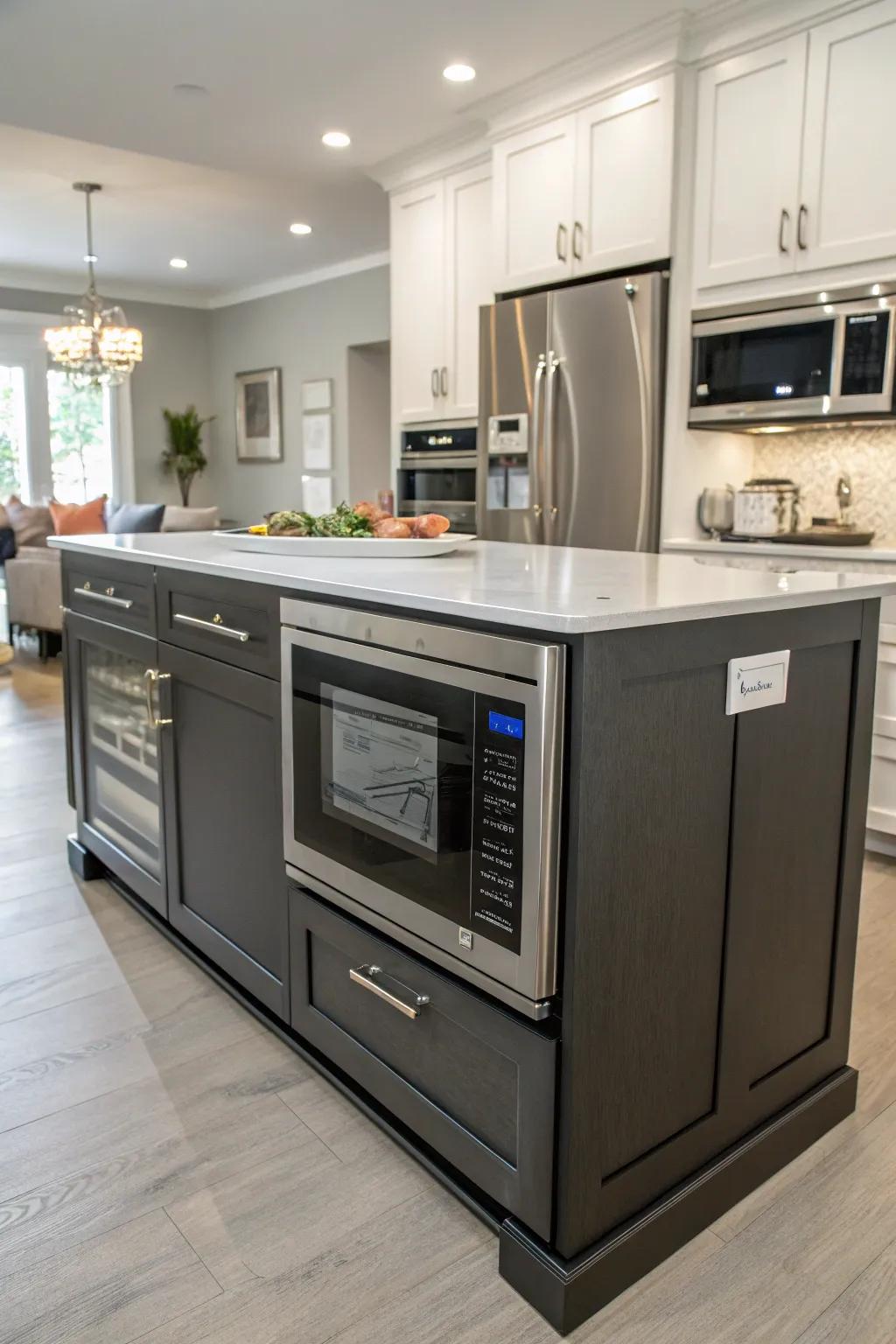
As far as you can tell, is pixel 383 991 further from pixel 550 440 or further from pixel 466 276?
pixel 466 276

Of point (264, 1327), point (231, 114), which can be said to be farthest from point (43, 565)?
point (264, 1327)

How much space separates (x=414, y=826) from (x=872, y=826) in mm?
2065

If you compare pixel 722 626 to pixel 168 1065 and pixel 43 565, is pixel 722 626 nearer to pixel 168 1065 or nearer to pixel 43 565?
pixel 168 1065

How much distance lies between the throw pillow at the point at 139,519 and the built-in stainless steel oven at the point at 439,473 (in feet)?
8.62

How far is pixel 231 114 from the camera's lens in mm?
4023

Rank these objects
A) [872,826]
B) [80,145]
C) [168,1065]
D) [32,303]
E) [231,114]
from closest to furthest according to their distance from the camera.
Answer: [168,1065], [872,826], [231,114], [80,145], [32,303]

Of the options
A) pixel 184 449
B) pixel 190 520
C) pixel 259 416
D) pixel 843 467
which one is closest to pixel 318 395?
pixel 259 416

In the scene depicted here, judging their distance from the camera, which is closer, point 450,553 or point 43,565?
point 450,553

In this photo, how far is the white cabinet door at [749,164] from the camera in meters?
3.10

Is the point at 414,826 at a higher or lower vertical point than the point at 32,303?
lower

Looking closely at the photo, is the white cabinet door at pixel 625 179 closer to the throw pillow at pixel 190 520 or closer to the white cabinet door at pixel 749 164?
the white cabinet door at pixel 749 164

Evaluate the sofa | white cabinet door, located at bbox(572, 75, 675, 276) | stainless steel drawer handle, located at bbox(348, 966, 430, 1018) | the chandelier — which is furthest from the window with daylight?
stainless steel drawer handle, located at bbox(348, 966, 430, 1018)

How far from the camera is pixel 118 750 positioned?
2447 millimetres

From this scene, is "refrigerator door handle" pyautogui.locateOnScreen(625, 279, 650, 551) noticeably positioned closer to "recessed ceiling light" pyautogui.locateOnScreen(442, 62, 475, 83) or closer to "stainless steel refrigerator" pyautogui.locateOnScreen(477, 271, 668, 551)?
"stainless steel refrigerator" pyautogui.locateOnScreen(477, 271, 668, 551)
